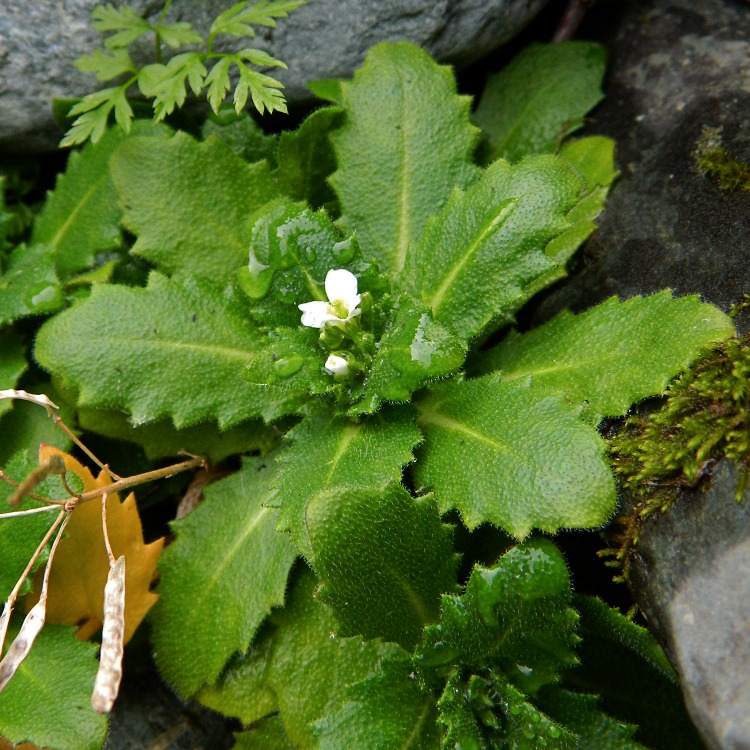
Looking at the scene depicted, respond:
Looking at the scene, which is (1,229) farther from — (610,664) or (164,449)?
(610,664)

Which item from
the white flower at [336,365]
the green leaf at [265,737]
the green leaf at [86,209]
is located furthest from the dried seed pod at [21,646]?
the green leaf at [86,209]

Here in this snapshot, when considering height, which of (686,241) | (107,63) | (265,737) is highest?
(686,241)

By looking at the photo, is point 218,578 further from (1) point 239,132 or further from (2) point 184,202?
(1) point 239,132

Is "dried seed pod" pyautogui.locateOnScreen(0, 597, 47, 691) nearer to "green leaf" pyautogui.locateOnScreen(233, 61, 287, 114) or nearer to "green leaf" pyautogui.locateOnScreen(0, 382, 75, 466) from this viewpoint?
"green leaf" pyautogui.locateOnScreen(0, 382, 75, 466)

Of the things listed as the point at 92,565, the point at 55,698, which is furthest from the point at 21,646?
the point at 92,565

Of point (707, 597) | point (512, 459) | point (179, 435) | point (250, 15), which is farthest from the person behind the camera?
point (179, 435)

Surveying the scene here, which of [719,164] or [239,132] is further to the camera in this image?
[239,132]

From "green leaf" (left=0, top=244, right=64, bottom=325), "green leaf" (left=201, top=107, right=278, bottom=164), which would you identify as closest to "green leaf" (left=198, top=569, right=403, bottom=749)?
"green leaf" (left=0, top=244, right=64, bottom=325)

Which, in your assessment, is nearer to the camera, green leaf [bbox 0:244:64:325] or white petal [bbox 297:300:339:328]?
white petal [bbox 297:300:339:328]

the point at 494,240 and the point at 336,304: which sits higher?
the point at 494,240
